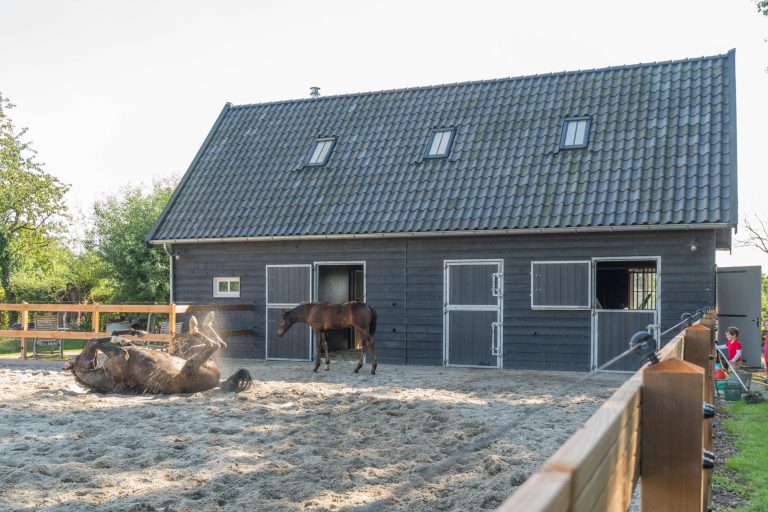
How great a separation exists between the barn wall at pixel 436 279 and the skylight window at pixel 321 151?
2259 millimetres

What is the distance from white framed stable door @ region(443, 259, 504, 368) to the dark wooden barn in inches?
1.1

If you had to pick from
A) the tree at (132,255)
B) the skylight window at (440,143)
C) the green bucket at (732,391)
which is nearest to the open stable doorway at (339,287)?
the skylight window at (440,143)

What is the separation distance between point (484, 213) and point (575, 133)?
2.62 meters

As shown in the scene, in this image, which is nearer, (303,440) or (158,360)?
(303,440)

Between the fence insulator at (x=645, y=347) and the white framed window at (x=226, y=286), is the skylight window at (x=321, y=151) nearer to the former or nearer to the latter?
the white framed window at (x=226, y=286)

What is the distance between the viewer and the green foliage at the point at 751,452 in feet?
18.8

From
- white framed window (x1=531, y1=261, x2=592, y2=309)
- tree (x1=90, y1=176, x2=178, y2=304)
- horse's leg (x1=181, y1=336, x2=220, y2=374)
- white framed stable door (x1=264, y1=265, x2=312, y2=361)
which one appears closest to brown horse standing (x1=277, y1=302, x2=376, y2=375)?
white framed stable door (x1=264, y1=265, x2=312, y2=361)

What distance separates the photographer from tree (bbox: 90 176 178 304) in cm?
2681

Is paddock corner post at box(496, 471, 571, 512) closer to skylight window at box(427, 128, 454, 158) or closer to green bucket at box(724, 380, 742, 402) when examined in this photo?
green bucket at box(724, 380, 742, 402)

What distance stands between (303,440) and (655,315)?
7.70 m

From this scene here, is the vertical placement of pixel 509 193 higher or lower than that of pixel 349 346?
higher

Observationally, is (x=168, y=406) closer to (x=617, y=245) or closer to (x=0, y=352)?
(x=617, y=245)

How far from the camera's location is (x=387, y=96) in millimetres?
17953

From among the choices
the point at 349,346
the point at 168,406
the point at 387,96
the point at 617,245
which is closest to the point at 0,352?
the point at 349,346
